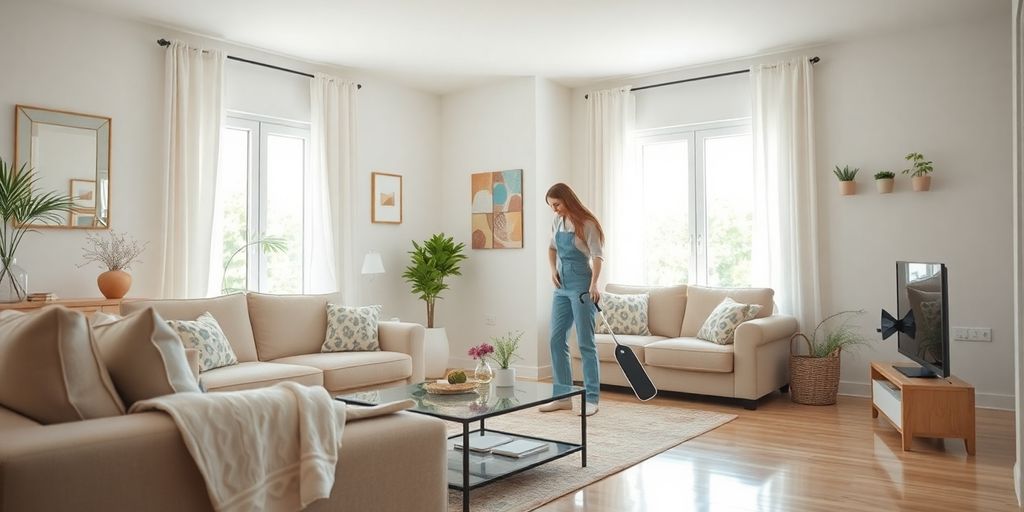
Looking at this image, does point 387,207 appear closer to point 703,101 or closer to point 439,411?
point 703,101

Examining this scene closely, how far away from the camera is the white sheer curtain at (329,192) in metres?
6.25

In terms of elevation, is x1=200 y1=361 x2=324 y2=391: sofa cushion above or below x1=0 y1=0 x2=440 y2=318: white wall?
below

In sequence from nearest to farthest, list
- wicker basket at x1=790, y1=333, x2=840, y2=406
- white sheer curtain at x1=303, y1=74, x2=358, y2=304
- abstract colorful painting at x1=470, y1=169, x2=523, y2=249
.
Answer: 1. wicker basket at x1=790, y1=333, x2=840, y2=406
2. white sheer curtain at x1=303, y1=74, x2=358, y2=304
3. abstract colorful painting at x1=470, y1=169, x2=523, y2=249

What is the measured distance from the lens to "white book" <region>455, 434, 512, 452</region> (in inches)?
138

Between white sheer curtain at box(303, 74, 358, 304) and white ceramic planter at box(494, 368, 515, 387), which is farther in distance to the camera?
white sheer curtain at box(303, 74, 358, 304)

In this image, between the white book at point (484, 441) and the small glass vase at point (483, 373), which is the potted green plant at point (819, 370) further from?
the small glass vase at point (483, 373)

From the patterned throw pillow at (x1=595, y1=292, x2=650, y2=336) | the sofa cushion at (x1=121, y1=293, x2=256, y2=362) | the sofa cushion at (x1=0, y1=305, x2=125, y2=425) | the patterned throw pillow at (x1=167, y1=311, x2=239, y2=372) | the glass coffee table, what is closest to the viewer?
the sofa cushion at (x1=0, y1=305, x2=125, y2=425)

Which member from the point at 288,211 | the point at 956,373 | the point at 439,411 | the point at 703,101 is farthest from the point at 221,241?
the point at 956,373

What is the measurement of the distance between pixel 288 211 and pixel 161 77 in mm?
1467

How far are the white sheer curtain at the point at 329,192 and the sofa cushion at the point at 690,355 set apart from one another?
2654 millimetres

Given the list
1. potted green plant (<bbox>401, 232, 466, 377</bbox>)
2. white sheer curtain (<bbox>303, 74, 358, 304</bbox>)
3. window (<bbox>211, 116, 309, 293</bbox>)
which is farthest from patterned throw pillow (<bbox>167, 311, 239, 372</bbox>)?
potted green plant (<bbox>401, 232, 466, 377</bbox>)

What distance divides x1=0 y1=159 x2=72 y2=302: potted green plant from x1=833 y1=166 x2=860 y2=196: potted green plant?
543 centimetres

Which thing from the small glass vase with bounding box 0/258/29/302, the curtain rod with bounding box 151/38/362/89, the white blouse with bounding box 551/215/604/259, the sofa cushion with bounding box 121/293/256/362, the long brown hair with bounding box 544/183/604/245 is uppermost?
the curtain rod with bounding box 151/38/362/89

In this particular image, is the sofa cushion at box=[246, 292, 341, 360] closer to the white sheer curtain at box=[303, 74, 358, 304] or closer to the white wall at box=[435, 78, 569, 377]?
the white sheer curtain at box=[303, 74, 358, 304]
